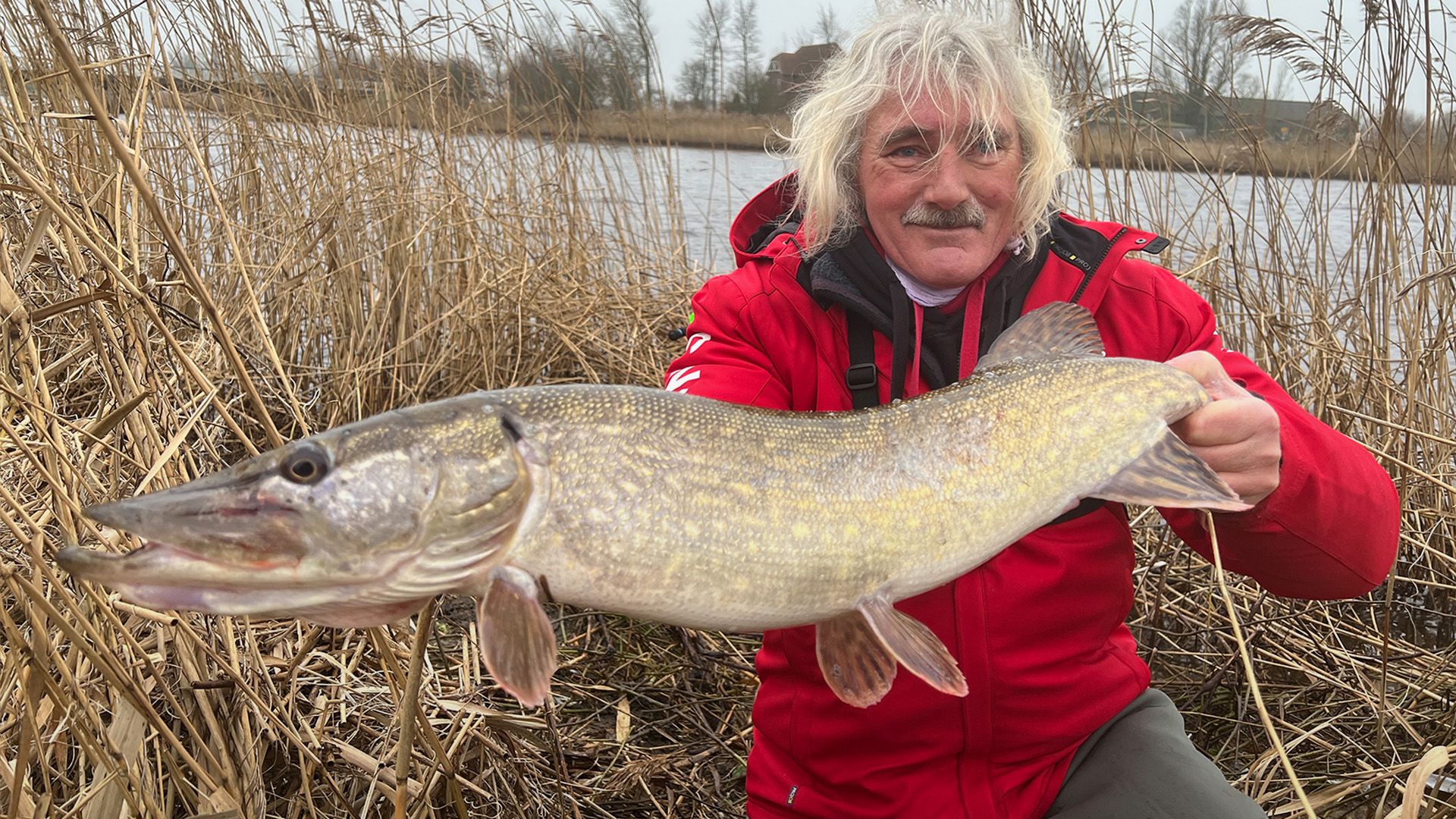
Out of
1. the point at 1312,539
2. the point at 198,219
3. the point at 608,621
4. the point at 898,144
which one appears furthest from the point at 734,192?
the point at 1312,539

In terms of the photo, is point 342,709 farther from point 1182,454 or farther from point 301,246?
point 301,246

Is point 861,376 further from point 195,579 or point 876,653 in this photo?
point 195,579

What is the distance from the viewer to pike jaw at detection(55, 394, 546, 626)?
1.20 metres

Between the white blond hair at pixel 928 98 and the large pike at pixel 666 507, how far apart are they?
0.61m

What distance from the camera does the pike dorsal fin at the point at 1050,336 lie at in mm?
1789

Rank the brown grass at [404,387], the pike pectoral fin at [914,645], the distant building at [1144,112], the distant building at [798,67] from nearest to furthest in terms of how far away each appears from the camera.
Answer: the pike pectoral fin at [914,645]
the brown grass at [404,387]
the distant building at [798,67]
the distant building at [1144,112]

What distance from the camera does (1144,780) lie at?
1848 millimetres

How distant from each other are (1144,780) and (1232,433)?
0.67 metres

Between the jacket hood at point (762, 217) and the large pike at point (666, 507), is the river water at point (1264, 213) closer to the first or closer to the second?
the jacket hood at point (762, 217)

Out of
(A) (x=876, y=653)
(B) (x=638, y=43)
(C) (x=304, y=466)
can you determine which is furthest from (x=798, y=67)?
(C) (x=304, y=466)

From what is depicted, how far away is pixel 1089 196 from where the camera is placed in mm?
3764

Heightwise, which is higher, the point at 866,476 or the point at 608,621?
the point at 866,476

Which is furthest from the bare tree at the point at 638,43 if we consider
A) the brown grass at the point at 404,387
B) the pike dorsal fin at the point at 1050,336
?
the pike dorsal fin at the point at 1050,336

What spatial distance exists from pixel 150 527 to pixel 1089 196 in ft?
11.3
